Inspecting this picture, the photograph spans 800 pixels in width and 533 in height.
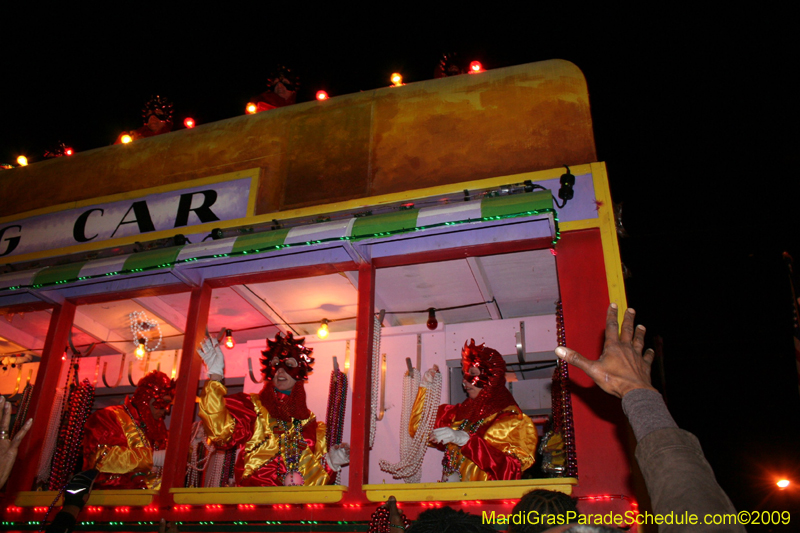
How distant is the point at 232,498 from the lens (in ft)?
14.0

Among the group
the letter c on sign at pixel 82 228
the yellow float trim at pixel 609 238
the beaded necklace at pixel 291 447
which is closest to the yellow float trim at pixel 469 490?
the yellow float trim at pixel 609 238

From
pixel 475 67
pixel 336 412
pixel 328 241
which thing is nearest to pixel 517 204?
pixel 328 241

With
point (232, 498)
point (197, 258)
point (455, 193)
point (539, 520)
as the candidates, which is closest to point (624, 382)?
point (539, 520)

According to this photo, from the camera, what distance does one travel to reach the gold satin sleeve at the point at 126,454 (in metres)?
5.50

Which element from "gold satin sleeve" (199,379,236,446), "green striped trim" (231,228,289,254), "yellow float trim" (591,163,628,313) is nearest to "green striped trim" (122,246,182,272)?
"green striped trim" (231,228,289,254)

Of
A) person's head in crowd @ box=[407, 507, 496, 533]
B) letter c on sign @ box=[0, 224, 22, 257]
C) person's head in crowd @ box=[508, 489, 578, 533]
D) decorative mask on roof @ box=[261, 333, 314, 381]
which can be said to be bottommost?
person's head in crowd @ box=[407, 507, 496, 533]

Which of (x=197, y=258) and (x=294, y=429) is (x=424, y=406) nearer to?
(x=294, y=429)

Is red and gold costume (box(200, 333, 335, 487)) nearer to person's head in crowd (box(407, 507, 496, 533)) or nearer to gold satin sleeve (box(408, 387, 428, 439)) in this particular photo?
gold satin sleeve (box(408, 387, 428, 439))

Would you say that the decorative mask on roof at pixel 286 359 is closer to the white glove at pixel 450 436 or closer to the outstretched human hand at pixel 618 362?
the white glove at pixel 450 436

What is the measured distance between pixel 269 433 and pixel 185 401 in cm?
94

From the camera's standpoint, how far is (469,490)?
3754 mm

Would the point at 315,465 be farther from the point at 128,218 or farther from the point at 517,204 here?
the point at 128,218

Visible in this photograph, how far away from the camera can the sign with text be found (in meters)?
5.90

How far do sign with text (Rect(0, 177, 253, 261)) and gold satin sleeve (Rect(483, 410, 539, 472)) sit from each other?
336 cm
